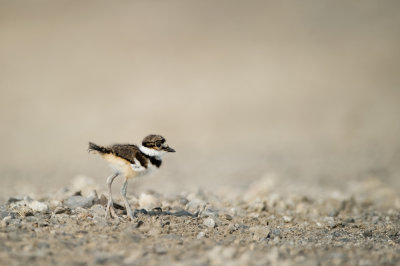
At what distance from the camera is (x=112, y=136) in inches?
780

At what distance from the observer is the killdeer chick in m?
6.07

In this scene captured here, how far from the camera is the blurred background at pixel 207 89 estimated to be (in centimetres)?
1528

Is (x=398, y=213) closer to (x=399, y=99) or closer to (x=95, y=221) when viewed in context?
(x=95, y=221)

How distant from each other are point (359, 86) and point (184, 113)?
746 cm

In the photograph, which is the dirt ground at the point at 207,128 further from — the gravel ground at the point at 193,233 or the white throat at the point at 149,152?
the white throat at the point at 149,152

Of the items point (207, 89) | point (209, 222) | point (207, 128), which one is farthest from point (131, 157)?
point (207, 89)

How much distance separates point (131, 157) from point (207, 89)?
56.8ft

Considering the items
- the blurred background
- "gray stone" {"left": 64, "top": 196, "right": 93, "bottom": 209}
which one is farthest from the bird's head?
the blurred background

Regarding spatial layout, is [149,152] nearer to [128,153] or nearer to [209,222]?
[128,153]

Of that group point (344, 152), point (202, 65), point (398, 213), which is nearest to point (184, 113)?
point (202, 65)

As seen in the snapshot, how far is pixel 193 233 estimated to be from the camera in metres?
5.93

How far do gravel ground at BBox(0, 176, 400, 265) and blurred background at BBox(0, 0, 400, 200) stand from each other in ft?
11.3

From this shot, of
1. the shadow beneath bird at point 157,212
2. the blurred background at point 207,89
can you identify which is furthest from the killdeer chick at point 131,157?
the blurred background at point 207,89

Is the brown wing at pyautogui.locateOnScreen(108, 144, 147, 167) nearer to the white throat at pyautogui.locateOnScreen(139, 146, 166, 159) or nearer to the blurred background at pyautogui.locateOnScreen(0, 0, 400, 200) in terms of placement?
the white throat at pyautogui.locateOnScreen(139, 146, 166, 159)
